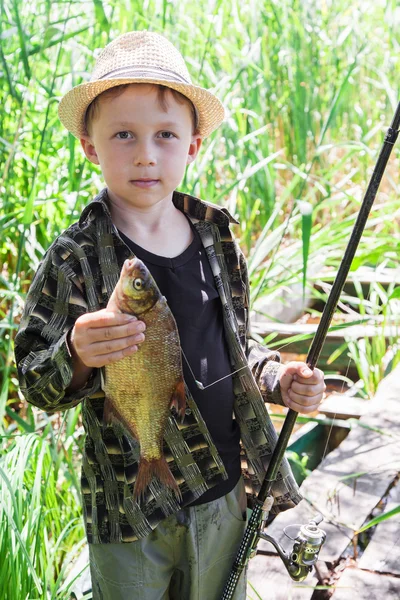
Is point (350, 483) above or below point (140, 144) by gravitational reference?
below

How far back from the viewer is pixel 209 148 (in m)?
3.61

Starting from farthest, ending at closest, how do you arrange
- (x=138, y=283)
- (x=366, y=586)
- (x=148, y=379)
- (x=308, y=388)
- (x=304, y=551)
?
(x=366, y=586), (x=304, y=551), (x=308, y=388), (x=148, y=379), (x=138, y=283)

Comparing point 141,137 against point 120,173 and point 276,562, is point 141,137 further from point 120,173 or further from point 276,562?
point 276,562

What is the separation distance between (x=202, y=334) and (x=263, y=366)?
214 mm

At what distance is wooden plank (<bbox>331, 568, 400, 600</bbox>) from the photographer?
229cm

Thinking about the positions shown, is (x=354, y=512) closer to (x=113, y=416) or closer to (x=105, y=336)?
(x=113, y=416)

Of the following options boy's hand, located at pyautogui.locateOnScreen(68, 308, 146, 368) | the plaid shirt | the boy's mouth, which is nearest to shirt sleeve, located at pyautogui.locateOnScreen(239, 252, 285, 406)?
the plaid shirt

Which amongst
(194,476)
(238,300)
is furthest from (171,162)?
(194,476)

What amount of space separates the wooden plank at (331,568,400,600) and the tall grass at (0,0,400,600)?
74cm

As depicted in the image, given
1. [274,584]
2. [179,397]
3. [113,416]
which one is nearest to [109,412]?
[113,416]

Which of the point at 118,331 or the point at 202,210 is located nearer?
the point at 118,331

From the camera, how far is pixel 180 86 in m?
1.74

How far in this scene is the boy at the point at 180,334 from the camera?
1.68m

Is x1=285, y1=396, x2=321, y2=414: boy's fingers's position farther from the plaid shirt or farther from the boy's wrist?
the boy's wrist
